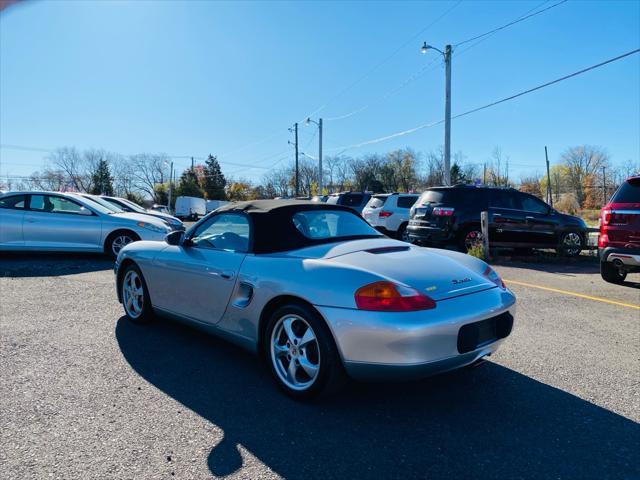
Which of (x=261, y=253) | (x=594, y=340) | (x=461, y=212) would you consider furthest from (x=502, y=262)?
(x=261, y=253)

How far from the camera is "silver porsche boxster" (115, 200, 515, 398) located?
263 centimetres

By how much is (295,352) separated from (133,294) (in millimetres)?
2550

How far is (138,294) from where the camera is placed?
4.71 meters

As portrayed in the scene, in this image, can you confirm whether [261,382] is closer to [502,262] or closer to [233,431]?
[233,431]

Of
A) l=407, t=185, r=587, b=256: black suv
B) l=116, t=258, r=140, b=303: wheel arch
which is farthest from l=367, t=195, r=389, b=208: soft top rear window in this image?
l=116, t=258, r=140, b=303: wheel arch

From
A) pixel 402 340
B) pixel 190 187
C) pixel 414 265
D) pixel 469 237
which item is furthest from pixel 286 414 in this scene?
pixel 190 187

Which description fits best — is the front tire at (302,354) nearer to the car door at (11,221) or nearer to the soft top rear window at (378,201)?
the car door at (11,221)

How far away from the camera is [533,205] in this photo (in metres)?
10.6

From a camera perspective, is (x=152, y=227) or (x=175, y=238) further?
(x=152, y=227)

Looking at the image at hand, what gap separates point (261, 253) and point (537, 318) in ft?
11.5

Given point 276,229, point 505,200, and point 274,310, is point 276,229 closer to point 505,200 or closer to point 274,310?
point 274,310

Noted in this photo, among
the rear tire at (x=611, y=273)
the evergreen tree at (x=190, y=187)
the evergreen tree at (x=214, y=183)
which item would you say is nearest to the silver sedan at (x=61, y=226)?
the rear tire at (x=611, y=273)

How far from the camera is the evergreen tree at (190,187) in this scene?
78.1 meters

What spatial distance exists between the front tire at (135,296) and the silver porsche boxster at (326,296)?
454 mm
